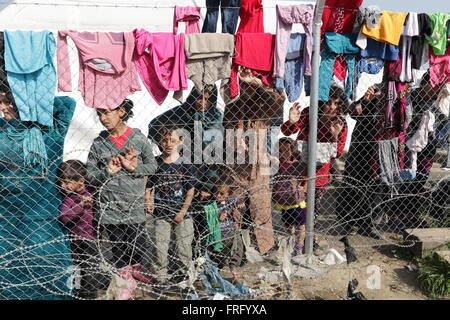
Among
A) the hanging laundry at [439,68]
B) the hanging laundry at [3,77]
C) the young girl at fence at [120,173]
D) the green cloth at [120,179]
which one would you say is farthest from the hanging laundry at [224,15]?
the hanging laundry at [439,68]

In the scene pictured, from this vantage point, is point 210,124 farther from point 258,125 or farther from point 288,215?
point 288,215

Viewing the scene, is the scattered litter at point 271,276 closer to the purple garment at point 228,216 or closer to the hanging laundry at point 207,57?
the purple garment at point 228,216

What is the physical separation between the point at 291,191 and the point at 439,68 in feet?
6.54

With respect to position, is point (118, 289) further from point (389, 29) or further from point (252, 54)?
point (389, 29)

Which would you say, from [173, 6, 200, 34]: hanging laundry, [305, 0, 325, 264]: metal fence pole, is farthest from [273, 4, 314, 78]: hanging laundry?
[173, 6, 200, 34]: hanging laundry

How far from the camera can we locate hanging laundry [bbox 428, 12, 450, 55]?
13.0 feet

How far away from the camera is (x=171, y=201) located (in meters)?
3.75

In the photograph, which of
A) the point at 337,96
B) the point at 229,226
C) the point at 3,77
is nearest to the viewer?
the point at 3,77

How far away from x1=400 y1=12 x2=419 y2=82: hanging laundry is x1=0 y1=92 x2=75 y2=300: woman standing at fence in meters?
3.15

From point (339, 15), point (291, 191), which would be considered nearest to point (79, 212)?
point (291, 191)

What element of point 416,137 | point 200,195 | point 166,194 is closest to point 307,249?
point 200,195

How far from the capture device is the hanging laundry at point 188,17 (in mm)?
3744

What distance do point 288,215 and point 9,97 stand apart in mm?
2782

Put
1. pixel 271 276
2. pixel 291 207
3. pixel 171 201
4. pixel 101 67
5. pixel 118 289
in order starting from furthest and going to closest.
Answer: pixel 291 207 < pixel 171 201 < pixel 271 276 < pixel 101 67 < pixel 118 289
